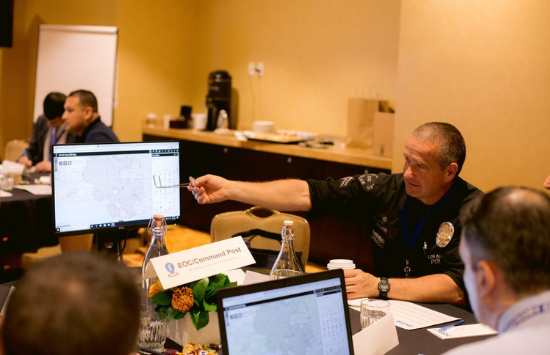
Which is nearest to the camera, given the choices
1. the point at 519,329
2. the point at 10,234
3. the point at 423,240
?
the point at 519,329

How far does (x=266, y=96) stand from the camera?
21.0 ft

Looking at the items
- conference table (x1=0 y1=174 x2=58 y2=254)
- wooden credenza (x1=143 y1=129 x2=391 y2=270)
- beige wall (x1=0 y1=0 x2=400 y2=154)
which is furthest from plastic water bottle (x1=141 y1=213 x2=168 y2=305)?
beige wall (x1=0 y1=0 x2=400 y2=154)

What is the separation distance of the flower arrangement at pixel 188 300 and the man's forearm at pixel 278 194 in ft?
3.23

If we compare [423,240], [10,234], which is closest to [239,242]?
[423,240]

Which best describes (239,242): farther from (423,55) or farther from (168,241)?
(168,241)

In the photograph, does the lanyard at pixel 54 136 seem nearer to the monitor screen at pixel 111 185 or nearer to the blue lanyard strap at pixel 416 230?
the monitor screen at pixel 111 185

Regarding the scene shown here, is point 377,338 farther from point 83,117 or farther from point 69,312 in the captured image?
point 83,117

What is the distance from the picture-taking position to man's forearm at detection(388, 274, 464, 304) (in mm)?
2090

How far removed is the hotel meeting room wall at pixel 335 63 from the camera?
382 centimetres

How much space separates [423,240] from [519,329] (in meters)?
1.38

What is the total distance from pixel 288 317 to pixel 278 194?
138 centimetres

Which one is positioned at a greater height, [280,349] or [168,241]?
[280,349]

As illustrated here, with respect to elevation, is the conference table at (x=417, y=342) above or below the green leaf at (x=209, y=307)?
below

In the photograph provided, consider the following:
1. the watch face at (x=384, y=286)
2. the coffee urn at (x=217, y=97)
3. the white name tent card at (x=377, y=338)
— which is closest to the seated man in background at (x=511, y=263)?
the white name tent card at (x=377, y=338)
